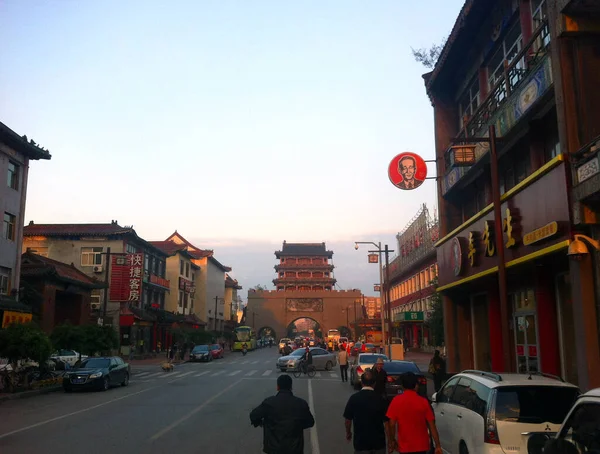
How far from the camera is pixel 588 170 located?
37.6 ft

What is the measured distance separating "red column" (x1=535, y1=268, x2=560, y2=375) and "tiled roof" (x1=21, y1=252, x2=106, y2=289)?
104 ft

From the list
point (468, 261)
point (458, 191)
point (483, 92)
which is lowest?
point (468, 261)

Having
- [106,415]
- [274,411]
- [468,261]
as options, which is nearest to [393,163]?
[468,261]

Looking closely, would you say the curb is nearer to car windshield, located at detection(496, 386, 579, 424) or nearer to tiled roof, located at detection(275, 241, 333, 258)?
car windshield, located at detection(496, 386, 579, 424)

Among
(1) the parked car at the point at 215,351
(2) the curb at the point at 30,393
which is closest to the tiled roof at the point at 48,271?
(1) the parked car at the point at 215,351

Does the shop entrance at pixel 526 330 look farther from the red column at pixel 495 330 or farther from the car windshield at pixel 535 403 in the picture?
the car windshield at pixel 535 403

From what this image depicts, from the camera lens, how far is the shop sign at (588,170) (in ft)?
36.6

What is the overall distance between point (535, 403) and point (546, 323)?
9.35 meters

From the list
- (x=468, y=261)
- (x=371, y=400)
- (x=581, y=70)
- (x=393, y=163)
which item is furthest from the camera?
(x=393, y=163)

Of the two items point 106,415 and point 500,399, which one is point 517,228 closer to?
point 500,399

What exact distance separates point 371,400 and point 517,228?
941 centimetres

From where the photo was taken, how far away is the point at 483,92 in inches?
798

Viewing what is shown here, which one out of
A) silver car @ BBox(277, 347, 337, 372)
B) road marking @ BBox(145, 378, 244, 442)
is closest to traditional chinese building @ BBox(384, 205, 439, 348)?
silver car @ BBox(277, 347, 337, 372)

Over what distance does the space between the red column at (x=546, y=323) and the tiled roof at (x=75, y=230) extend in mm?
42465
